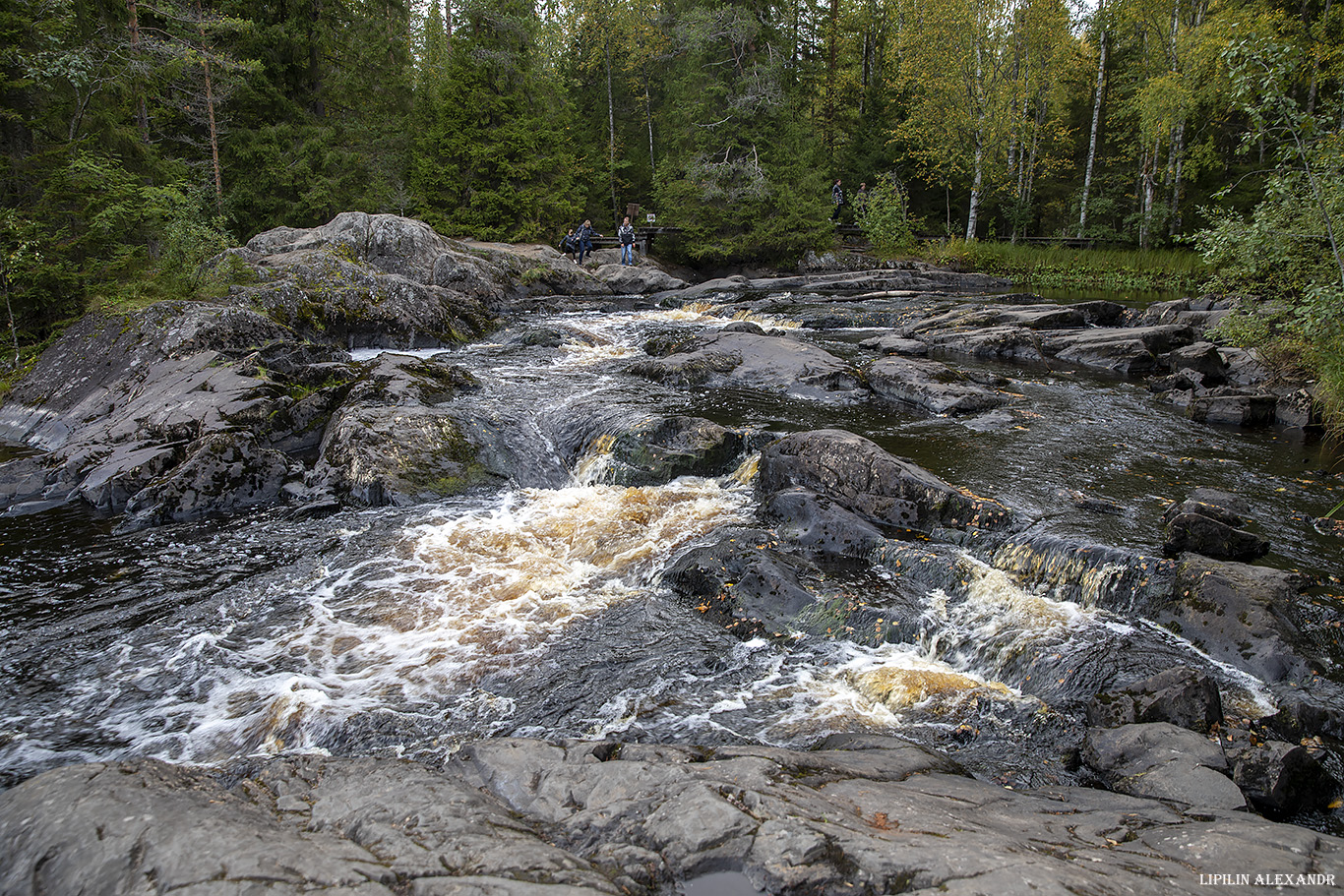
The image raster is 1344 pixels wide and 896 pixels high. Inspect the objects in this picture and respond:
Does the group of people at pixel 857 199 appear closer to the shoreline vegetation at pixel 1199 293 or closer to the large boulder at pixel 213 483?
the shoreline vegetation at pixel 1199 293

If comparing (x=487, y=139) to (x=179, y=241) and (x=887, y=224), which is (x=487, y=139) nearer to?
(x=179, y=241)

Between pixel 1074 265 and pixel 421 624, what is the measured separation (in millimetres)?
30164

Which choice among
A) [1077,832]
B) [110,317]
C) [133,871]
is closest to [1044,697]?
[1077,832]

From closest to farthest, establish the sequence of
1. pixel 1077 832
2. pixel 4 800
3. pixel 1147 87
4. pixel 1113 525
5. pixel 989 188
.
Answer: pixel 4 800, pixel 1077 832, pixel 1113 525, pixel 1147 87, pixel 989 188

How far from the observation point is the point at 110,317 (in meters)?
11.6

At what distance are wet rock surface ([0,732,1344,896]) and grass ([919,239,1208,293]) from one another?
2566 cm

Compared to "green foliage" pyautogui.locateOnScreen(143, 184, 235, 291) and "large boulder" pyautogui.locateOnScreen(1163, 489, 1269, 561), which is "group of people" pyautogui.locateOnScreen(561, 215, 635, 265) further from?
"large boulder" pyautogui.locateOnScreen(1163, 489, 1269, 561)

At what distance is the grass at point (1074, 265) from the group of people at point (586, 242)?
46.2 feet

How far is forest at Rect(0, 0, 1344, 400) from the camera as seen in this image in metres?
12.4

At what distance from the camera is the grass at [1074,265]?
79.9ft

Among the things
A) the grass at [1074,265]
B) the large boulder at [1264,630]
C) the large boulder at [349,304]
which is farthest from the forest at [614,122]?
the large boulder at [1264,630]

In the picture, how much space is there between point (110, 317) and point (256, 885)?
13.1 metres

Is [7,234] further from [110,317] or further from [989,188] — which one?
[989,188]

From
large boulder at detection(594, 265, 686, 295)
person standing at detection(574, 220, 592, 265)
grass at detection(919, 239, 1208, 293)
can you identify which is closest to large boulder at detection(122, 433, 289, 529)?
large boulder at detection(594, 265, 686, 295)
